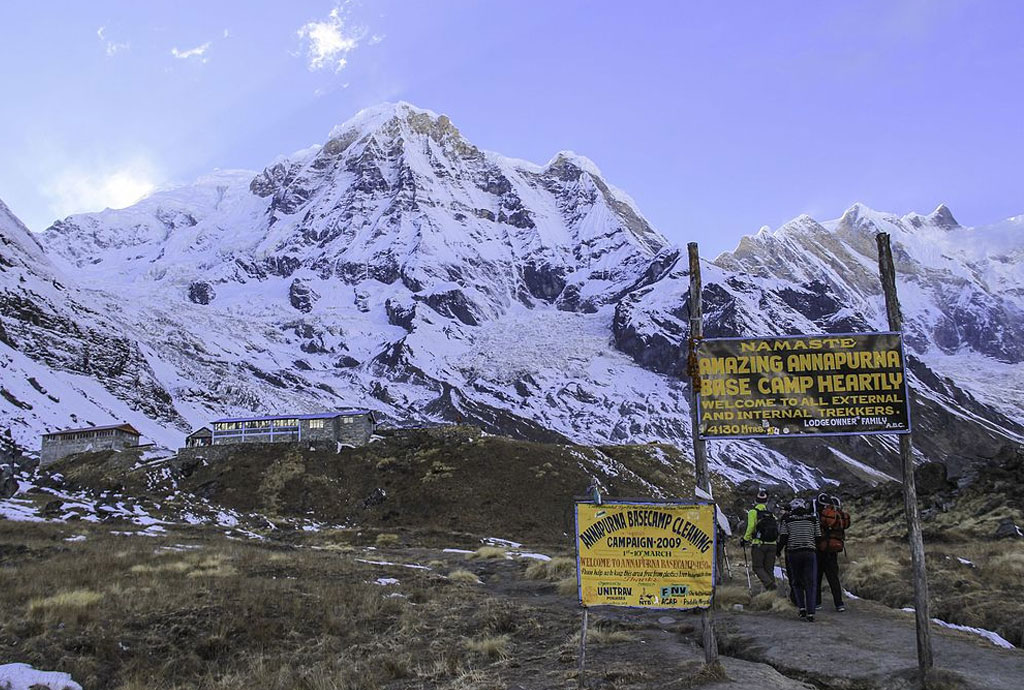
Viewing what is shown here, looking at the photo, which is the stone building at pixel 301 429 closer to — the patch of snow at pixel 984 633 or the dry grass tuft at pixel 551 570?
the dry grass tuft at pixel 551 570

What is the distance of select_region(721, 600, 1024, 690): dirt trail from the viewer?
876 cm

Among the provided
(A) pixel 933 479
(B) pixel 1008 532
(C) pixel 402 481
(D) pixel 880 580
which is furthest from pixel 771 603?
(C) pixel 402 481

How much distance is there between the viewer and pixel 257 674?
10.5m

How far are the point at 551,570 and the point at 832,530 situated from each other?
417 inches

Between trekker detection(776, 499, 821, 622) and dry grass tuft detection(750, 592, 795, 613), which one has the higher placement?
trekker detection(776, 499, 821, 622)

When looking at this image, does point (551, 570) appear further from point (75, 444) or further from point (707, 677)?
point (75, 444)

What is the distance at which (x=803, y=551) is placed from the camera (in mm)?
12969

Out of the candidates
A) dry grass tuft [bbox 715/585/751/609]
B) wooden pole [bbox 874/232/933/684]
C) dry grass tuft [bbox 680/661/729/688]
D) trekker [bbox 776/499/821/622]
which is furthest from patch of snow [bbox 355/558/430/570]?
wooden pole [bbox 874/232/933/684]

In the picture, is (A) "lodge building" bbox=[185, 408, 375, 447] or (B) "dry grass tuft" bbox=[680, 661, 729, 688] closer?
(B) "dry grass tuft" bbox=[680, 661, 729, 688]

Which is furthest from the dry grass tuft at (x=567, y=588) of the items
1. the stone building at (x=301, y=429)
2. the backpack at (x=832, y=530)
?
the stone building at (x=301, y=429)

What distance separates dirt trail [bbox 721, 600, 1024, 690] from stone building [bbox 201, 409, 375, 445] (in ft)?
161

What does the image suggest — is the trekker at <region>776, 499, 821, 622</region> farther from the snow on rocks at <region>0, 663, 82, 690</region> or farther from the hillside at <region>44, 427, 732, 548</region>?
the hillside at <region>44, 427, 732, 548</region>

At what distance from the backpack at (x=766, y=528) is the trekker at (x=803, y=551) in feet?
6.15

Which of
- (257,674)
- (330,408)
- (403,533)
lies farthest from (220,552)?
(330,408)
